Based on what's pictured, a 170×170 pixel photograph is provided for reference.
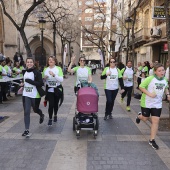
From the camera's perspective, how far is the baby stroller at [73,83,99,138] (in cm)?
540

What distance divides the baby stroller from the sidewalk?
0.94 feet

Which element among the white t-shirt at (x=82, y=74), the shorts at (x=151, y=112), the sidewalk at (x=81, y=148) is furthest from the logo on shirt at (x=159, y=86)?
the white t-shirt at (x=82, y=74)

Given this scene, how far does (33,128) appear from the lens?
6.33m

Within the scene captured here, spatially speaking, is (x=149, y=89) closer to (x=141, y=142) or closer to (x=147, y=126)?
(x=141, y=142)

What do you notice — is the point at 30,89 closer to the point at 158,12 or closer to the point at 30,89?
the point at 30,89

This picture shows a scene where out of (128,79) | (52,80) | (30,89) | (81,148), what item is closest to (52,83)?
(52,80)

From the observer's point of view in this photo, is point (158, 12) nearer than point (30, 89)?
No

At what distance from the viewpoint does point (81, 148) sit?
16.2ft

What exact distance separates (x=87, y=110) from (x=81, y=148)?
2.87 ft

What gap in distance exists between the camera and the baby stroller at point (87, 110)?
5.40 m

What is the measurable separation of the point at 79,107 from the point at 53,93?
1087 millimetres

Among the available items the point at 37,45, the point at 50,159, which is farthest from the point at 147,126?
the point at 37,45

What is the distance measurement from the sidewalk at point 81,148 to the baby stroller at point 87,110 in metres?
0.29

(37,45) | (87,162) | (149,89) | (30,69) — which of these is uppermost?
(37,45)
